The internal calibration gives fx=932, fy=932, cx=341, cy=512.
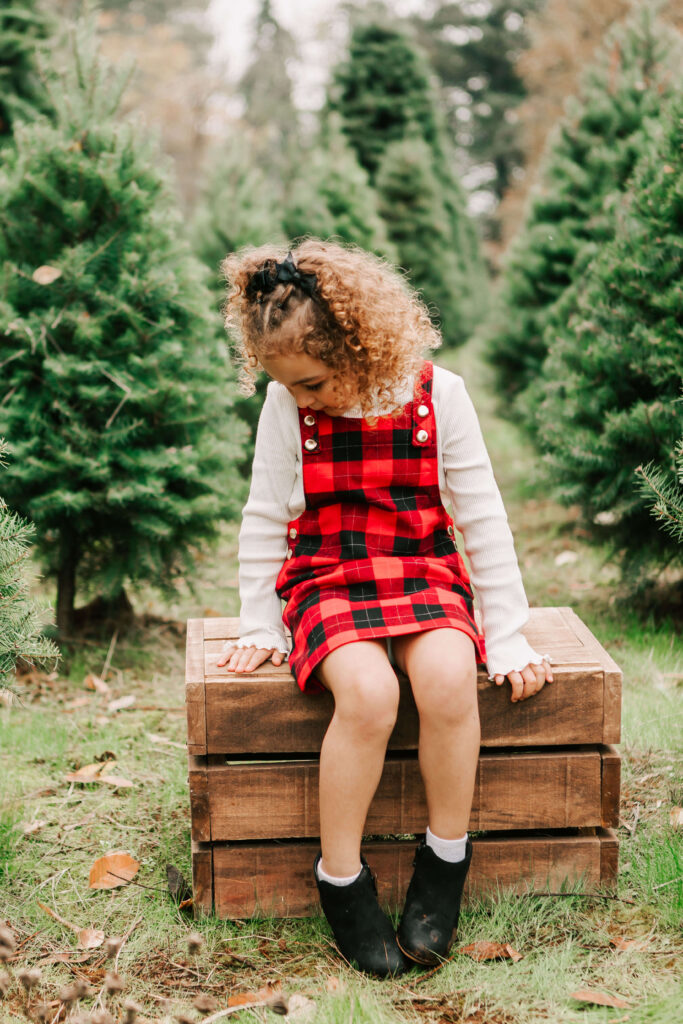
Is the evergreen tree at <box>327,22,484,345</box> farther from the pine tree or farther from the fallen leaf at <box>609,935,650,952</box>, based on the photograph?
the fallen leaf at <box>609,935,650,952</box>

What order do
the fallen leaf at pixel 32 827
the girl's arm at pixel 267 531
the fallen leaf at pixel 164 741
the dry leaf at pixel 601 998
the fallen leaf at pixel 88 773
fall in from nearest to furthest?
the dry leaf at pixel 601 998 → the girl's arm at pixel 267 531 → the fallen leaf at pixel 32 827 → the fallen leaf at pixel 88 773 → the fallen leaf at pixel 164 741

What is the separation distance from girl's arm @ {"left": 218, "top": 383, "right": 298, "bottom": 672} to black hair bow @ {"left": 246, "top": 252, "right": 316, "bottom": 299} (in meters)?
0.30

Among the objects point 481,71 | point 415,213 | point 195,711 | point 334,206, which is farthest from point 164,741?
point 481,71

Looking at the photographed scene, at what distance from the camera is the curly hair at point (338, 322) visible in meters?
2.11

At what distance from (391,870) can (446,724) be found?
500 millimetres

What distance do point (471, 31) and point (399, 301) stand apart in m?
29.8

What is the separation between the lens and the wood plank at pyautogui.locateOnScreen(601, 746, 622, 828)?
7.33 ft

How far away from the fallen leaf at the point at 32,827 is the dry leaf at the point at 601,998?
4.98 feet

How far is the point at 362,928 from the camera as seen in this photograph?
2035 millimetres

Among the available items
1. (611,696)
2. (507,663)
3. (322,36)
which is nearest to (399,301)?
(507,663)

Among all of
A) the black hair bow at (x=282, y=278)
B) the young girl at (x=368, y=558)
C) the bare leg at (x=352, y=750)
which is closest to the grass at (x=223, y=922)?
the young girl at (x=368, y=558)

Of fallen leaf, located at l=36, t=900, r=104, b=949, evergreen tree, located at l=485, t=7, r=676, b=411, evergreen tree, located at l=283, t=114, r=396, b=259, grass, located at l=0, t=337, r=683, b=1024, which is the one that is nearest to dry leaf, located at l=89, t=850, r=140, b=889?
grass, located at l=0, t=337, r=683, b=1024

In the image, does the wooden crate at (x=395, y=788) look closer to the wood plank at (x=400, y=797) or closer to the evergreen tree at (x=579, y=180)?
the wood plank at (x=400, y=797)

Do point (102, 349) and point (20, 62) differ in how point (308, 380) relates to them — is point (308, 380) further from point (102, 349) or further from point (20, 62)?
point (20, 62)
